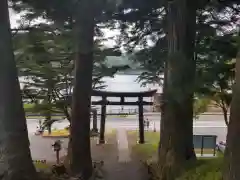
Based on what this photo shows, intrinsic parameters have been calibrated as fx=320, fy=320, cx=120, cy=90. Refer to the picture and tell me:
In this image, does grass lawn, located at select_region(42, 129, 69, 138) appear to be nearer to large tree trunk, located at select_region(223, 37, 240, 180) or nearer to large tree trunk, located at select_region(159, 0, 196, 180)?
large tree trunk, located at select_region(159, 0, 196, 180)

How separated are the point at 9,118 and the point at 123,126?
10.4 metres

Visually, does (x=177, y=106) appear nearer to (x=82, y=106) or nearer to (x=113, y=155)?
(x=82, y=106)

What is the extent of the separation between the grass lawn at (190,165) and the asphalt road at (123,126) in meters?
1.71

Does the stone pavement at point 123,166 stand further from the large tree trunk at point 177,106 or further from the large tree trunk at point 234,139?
the large tree trunk at point 234,139

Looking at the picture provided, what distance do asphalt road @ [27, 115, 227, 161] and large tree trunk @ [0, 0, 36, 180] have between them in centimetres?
477

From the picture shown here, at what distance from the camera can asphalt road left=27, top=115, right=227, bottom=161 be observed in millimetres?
9749

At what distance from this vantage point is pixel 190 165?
5.18 meters

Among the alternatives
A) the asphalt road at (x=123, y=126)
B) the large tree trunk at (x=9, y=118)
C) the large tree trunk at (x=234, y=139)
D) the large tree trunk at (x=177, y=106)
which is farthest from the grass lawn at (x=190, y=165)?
the large tree trunk at (x=9, y=118)

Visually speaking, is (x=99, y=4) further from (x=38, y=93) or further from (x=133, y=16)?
(x=38, y=93)

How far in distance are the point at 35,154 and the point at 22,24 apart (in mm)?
5082

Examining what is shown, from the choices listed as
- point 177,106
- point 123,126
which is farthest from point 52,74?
point 123,126

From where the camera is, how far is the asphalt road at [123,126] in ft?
32.0

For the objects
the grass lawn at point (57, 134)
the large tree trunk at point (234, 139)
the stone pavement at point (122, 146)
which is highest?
the large tree trunk at point (234, 139)

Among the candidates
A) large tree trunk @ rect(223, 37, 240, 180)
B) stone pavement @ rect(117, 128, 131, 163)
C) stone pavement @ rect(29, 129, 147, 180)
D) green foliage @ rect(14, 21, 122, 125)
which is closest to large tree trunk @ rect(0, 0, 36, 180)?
large tree trunk @ rect(223, 37, 240, 180)
